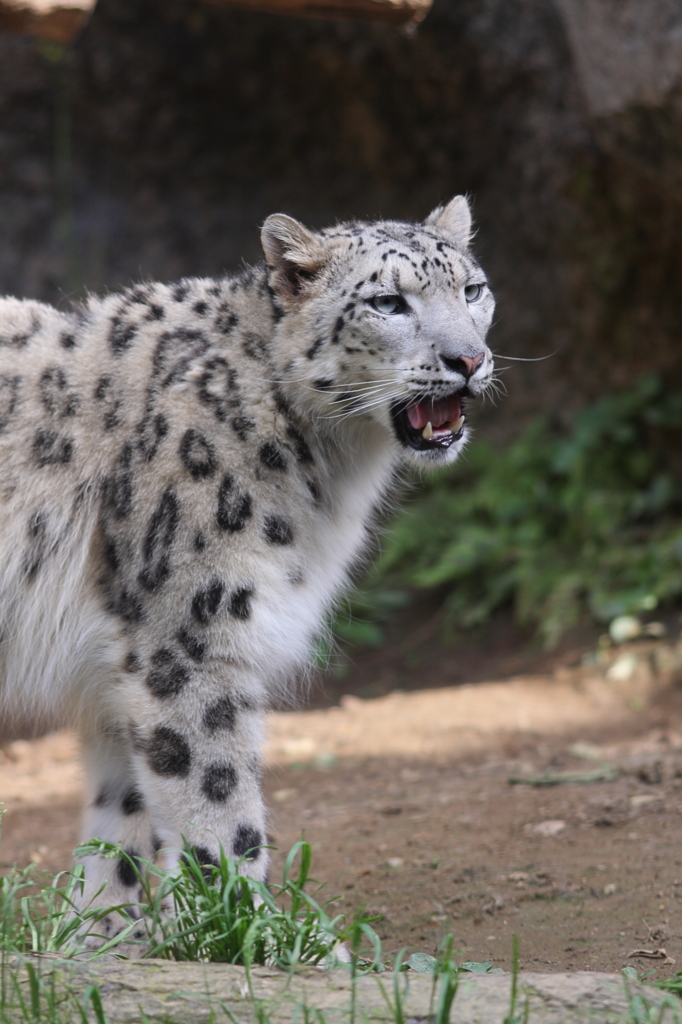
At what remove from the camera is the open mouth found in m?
4.37

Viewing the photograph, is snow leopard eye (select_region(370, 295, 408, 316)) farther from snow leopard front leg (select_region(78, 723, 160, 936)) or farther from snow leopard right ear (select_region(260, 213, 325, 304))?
snow leopard front leg (select_region(78, 723, 160, 936))

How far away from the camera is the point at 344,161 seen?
11125mm

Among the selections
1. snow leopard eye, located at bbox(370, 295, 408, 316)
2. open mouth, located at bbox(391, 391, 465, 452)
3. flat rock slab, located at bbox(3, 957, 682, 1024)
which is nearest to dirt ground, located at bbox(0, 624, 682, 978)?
flat rock slab, located at bbox(3, 957, 682, 1024)

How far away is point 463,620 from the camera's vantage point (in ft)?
31.6

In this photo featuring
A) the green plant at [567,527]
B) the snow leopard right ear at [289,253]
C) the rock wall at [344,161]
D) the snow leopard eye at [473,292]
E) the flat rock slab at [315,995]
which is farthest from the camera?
the rock wall at [344,161]

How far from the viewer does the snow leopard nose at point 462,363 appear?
422 centimetres

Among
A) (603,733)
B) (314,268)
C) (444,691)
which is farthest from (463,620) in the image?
(314,268)

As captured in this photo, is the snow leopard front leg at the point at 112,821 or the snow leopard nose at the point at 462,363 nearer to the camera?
the snow leopard nose at the point at 462,363

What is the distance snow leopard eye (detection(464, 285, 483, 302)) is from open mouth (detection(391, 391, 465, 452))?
507mm

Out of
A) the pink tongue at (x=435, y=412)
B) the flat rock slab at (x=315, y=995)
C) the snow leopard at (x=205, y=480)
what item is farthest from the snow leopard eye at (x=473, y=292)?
the flat rock slab at (x=315, y=995)

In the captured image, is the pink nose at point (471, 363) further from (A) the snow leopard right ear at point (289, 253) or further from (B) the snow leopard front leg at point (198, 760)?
(B) the snow leopard front leg at point (198, 760)

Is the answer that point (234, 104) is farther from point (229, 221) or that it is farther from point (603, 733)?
point (603, 733)

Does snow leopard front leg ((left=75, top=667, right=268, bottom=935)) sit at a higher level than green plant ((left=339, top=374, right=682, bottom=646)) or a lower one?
lower

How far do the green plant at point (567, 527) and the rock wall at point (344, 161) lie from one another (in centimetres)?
46
